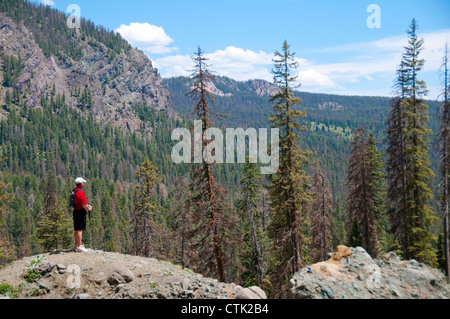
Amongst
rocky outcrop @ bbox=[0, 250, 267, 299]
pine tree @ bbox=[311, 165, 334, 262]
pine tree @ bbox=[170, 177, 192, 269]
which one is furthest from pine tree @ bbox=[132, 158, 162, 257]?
rocky outcrop @ bbox=[0, 250, 267, 299]

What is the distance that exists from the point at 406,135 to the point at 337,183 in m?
187

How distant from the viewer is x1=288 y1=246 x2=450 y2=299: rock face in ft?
29.9

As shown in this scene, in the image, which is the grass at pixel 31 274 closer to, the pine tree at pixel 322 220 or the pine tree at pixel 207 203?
the pine tree at pixel 207 203

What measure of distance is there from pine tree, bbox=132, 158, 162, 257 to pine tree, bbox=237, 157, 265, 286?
714 cm

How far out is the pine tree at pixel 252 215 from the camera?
23281mm

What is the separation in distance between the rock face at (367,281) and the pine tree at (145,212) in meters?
16.1

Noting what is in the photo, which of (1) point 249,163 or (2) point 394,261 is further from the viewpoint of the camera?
(1) point 249,163

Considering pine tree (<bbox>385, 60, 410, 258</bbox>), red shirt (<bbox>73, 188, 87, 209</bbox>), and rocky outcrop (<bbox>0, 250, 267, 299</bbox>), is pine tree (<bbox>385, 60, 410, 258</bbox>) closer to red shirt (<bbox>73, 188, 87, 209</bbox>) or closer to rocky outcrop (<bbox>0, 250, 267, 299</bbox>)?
rocky outcrop (<bbox>0, 250, 267, 299</bbox>)

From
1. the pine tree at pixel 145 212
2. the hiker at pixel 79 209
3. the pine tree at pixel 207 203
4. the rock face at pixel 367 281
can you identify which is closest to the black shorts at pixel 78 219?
the hiker at pixel 79 209

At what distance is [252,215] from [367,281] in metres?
14.3

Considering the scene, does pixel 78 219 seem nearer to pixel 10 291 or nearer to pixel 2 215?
pixel 10 291

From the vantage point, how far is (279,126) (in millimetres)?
15508
